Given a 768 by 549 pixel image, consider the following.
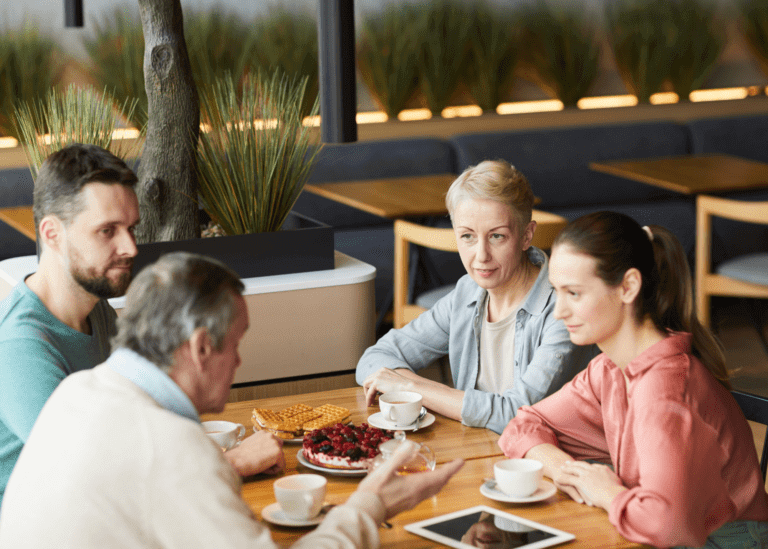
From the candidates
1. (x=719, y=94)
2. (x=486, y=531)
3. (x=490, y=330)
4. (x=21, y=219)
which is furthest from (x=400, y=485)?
(x=719, y=94)

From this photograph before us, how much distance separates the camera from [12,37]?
5.37 m

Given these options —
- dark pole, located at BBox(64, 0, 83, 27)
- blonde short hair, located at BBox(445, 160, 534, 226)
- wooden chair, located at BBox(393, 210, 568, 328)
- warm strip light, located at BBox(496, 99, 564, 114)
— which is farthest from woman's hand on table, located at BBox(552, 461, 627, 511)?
warm strip light, located at BBox(496, 99, 564, 114)

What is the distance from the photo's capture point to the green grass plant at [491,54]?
6.25 meters

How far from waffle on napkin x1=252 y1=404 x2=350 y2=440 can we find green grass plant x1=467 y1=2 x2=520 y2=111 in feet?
14.5

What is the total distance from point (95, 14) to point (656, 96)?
3.64 meters

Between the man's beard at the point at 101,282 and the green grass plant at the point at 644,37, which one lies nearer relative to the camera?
the man's beard at the point at 101,282

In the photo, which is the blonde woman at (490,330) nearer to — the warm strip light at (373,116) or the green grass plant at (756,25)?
the warm strip light at (373,116)

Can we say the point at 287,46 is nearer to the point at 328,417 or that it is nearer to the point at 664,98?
the point at 664,98

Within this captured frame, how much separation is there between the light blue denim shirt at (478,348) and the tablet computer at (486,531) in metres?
0.51

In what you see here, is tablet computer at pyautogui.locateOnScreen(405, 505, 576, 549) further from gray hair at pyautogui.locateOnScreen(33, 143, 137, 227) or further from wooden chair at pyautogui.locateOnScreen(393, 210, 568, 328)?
wooden chair at pyautogui.locateOnScreen(393, 210, 568, 328)

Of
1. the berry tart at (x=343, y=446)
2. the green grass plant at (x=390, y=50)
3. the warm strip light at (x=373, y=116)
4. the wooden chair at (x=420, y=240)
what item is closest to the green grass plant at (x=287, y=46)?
the green grass plant at (x=390, y=50)

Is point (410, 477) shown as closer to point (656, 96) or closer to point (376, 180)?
point (376, 180)

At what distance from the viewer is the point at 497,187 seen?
2.37m

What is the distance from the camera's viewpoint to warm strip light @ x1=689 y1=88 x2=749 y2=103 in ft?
22.5
